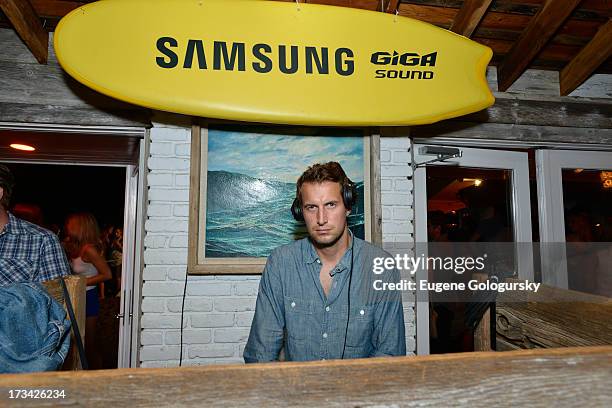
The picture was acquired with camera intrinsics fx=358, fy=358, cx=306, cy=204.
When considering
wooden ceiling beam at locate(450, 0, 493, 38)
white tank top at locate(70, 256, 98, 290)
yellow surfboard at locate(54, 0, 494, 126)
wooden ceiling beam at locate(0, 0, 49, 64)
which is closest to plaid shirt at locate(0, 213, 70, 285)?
yellow surfboard at locate(54, 0, 494, 126)

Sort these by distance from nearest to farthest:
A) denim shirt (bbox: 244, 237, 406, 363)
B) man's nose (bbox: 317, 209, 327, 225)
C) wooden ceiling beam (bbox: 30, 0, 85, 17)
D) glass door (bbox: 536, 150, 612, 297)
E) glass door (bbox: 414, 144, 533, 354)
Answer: denim shirt (bbox: 244, 237, 406, 363), man's nose (bbox: 317, 209, 327, 225), wooden ceiling beam (bbox: 30, 0, 85, 17), glass door (bbox: 414, 144, 533, 354), glass door (bbox: 536, 150, 612, 297)

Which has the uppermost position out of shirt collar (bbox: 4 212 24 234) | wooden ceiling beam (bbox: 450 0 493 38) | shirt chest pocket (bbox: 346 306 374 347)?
wooden ceiling beam (bbox: 450 0 493 38)

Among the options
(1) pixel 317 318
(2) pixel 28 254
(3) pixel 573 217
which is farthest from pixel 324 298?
(3) pixel 573 217

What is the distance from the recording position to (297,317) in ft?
4.64

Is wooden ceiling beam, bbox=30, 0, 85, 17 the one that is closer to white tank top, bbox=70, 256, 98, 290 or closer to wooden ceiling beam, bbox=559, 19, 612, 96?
white tank top, bbox=70, 256, 98, 290

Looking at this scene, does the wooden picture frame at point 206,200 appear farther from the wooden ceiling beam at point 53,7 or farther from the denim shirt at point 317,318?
the wooden ceiling beam at point 53,7

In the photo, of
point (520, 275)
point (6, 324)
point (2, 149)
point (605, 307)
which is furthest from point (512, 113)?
point (2, 149)

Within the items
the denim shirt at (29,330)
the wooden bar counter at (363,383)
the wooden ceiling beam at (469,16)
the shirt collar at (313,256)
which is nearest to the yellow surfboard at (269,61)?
the wooden ceiling beam at (469,16)

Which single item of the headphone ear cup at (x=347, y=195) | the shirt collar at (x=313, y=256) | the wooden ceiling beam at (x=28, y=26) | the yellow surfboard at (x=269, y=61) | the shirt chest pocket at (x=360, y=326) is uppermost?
the wooden ceiling beam at (x=28, y=26)

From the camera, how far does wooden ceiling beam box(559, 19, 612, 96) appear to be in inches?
81.3

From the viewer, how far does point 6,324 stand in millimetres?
810

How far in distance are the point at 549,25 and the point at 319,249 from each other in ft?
5.76

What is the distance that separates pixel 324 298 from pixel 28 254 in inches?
57.1

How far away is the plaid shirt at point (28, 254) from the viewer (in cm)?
168
